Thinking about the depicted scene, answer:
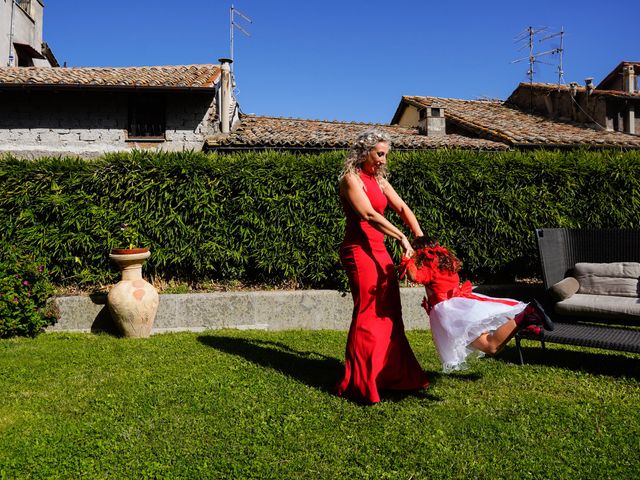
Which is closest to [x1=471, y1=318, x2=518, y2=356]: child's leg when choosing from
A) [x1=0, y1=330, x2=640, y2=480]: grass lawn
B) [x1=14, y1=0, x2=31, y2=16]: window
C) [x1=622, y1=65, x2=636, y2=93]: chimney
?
[x1=0, y1=330, x2=640, y2=480]: grass lawn

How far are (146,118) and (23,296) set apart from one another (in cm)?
1058

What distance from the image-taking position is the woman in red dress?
3953mm

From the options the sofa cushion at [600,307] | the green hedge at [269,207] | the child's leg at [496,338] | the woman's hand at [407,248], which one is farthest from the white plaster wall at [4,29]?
the child's leg at [496,338]

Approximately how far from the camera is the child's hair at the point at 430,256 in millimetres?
3889

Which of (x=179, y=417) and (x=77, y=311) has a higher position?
(x=77, y=311)

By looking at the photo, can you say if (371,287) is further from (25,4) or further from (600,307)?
(25,4)

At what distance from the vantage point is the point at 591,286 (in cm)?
595

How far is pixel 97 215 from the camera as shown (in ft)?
23.9

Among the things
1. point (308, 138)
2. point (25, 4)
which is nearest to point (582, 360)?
point (308, 138)

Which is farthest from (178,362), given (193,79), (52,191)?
(193,79)

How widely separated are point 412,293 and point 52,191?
5.29 metres

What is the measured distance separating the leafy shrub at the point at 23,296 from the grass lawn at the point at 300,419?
3.23 ft

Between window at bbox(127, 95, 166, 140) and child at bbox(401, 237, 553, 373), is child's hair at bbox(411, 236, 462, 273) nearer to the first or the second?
child at bbox(401, 237, 553, 373)

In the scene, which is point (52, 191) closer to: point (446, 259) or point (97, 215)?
point (97, 215)
